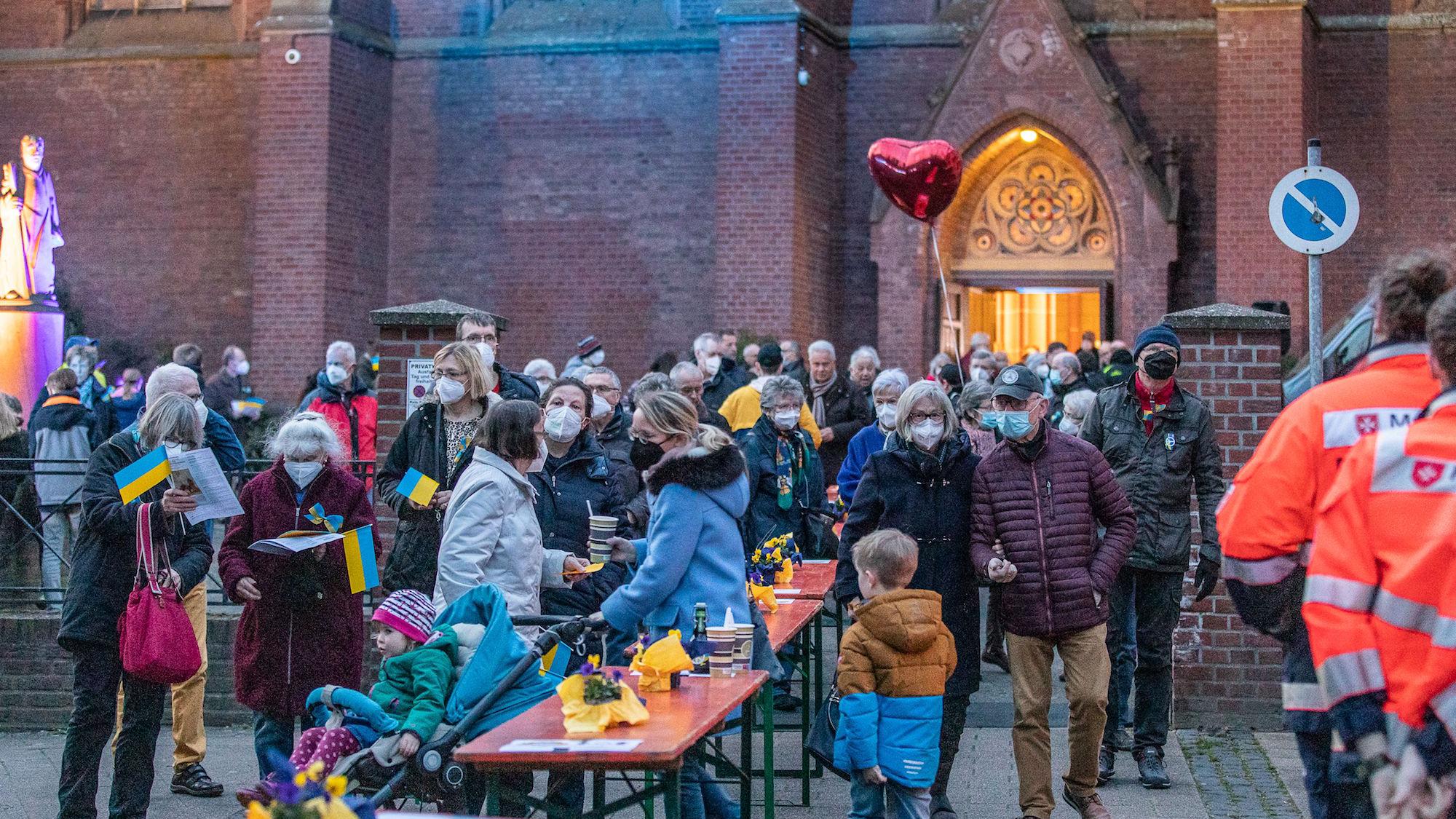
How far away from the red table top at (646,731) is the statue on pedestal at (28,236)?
561 inches

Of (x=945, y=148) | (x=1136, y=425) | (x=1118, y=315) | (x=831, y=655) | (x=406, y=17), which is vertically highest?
(x=406, y=17)

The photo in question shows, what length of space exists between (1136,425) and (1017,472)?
1516 millimetres

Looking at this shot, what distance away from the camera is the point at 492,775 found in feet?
15.4

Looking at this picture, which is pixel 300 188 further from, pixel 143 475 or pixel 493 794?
pixel 493 794

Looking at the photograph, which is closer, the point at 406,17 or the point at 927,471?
the point at 927,471

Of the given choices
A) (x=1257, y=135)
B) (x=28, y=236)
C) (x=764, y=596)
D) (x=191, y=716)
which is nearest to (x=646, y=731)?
(x=764, y=596)

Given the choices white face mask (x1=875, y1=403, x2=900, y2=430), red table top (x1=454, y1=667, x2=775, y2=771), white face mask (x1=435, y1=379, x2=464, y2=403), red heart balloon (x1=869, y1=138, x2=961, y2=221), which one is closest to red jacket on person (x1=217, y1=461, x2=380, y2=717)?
white face mask (x1=435, y1=379, x2=464, y2=403)

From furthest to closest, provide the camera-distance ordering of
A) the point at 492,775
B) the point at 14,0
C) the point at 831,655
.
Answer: the point at 14,0, the point at 831,655, the point at 492,775

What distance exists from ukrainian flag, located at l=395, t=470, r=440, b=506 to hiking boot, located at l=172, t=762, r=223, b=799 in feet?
6.37

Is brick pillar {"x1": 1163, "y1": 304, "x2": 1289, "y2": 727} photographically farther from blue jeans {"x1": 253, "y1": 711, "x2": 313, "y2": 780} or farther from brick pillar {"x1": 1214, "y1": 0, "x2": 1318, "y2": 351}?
brick pillar {"x1": 1214, "y1": 0, "x2": 1318, "y2": 351}

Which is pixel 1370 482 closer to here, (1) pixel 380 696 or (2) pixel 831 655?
(1) pixel 380 696

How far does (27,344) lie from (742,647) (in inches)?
565

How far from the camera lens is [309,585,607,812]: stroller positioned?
17.4 ft

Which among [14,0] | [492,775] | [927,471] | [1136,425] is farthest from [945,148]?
[14,0]
